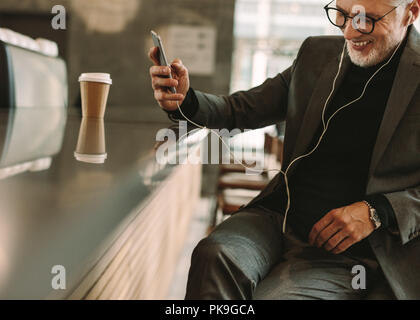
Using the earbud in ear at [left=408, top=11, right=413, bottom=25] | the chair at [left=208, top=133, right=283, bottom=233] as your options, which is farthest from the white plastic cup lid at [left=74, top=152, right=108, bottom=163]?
the chair at [left=208, top=133, right=283, bottom=233]

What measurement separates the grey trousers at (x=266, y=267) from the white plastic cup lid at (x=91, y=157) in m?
0.27

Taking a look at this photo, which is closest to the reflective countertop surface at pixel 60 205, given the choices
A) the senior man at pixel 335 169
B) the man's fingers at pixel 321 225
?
the senior man at pixel 335 169

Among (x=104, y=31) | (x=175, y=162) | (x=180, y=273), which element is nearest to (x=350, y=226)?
(x=175, y=162)

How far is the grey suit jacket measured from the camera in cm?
106

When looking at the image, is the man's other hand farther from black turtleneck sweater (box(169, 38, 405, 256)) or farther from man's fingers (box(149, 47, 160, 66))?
man's fingers (box(149, 47, 160, 66))

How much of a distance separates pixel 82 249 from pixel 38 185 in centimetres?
17

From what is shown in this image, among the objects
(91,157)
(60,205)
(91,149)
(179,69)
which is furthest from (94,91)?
(60,205)

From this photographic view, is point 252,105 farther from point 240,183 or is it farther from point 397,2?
point 240,183

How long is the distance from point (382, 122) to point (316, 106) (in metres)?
0.19

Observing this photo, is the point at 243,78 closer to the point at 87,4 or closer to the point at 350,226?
the point at 87,4

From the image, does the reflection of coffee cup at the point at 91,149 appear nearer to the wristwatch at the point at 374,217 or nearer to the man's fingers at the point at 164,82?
the man's fingers at the point at 164,82

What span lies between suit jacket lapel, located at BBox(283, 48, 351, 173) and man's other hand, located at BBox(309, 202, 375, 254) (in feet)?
0.81

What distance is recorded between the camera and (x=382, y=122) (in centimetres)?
115

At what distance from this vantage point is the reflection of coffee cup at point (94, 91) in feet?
5.17
